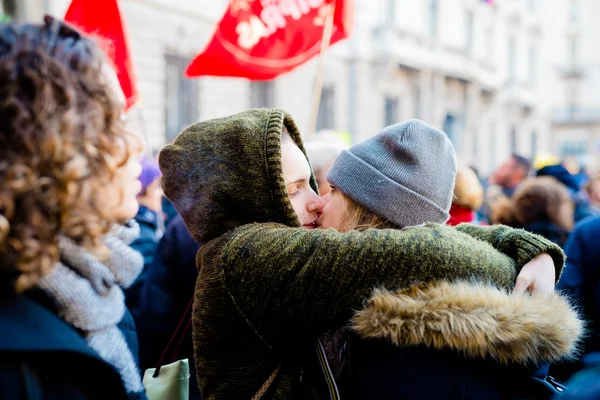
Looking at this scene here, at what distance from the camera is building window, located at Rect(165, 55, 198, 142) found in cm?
1109

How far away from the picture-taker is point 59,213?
3.46ft

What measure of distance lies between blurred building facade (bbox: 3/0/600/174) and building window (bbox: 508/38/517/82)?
91 millimetres

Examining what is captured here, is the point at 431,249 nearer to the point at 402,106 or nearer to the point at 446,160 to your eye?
the point at 446,160

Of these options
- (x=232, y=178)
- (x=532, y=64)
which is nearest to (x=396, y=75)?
(x=532, y=64)

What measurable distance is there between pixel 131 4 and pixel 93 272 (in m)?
9.88

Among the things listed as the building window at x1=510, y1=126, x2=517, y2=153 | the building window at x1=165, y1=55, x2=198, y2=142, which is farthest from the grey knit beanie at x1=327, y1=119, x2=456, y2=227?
the building window at x1=510, y1=126, x2=517, y2=153

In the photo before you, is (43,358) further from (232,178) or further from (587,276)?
(587,276)

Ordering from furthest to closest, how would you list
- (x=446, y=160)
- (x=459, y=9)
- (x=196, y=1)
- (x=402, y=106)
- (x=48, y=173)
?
(x=459, y=9), (x=402, y=106), (x=196, y=1), (x=446, y=160), (x=48, y=173)

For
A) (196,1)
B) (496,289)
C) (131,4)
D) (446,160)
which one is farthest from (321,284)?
(196,1)

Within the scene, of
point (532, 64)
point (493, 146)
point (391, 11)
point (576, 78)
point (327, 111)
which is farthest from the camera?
point (576, 78)

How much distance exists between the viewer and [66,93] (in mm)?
1071

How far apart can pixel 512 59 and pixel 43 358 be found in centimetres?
2900

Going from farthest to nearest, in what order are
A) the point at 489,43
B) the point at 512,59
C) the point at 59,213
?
the point at 512,59 < the point at 489,43 < the point at 59,213

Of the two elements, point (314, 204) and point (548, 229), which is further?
point (548, 229)
